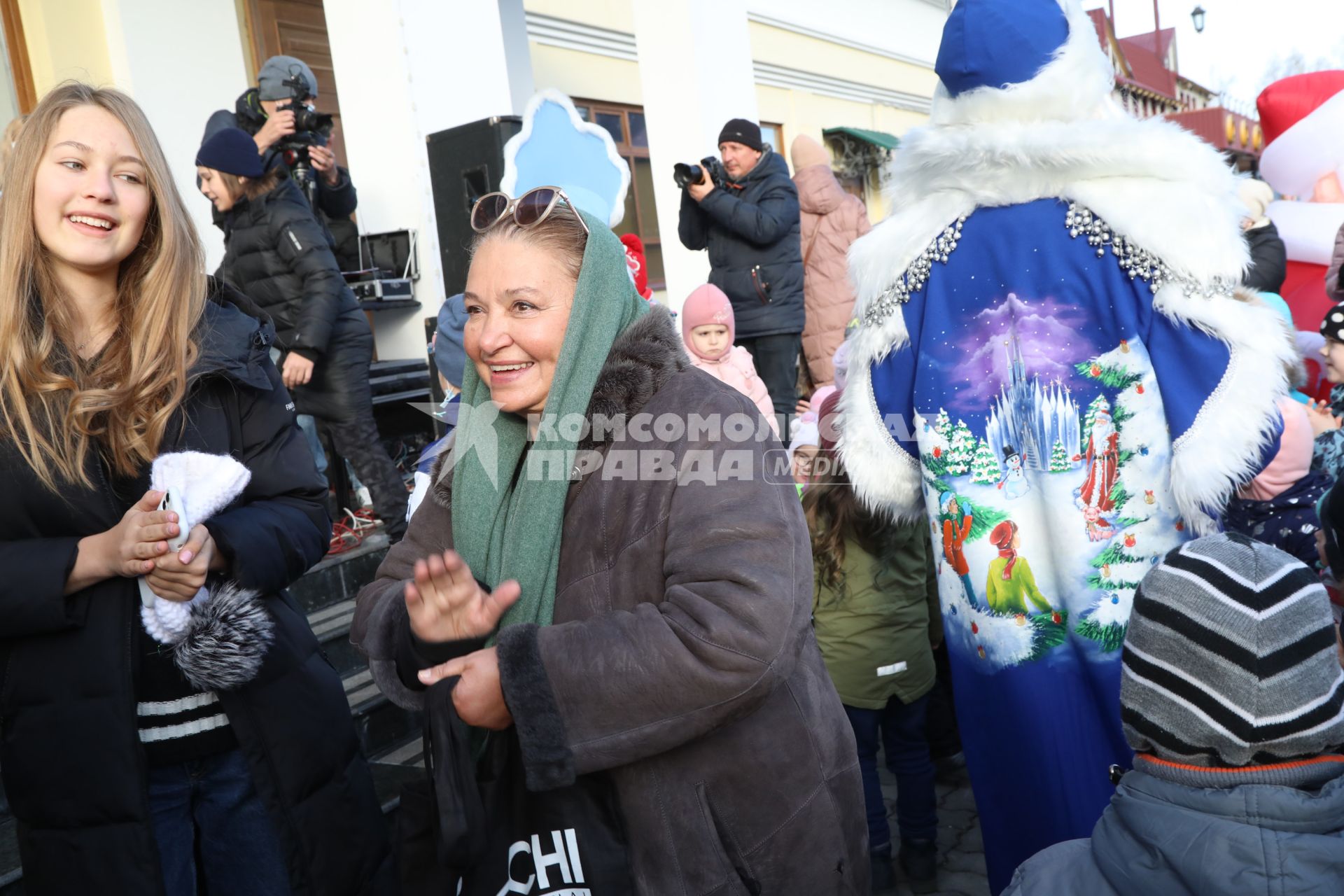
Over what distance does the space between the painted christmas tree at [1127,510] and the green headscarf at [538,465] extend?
110 cm

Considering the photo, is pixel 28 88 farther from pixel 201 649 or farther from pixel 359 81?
pixel 201 649

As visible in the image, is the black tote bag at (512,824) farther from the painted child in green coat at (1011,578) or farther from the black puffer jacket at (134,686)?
the painted child in green coat at (1011,578)

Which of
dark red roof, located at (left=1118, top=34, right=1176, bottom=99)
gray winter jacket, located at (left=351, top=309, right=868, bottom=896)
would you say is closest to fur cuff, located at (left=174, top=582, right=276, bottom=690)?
gray winter jacket, located at (left=351, top=309, right=868, bottom=896)

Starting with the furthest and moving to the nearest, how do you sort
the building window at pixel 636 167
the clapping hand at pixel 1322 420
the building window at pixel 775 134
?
the building window at pixel 775 134
the building window at pixel 636 167
the clapping hand at pixel 1322 420

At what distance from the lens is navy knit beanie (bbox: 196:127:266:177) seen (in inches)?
168

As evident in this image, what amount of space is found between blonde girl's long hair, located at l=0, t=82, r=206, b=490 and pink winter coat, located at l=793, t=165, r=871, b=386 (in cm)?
500

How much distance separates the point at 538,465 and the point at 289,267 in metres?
3.21

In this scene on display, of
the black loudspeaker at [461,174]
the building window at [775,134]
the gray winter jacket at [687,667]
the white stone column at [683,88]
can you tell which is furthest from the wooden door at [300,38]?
the building window at [775,134]

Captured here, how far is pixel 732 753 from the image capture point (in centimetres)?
157

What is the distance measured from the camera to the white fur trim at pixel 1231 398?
2.10m

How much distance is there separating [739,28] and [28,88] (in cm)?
505

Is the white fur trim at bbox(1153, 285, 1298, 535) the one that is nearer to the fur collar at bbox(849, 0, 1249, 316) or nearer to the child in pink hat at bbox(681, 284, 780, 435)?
the fur collar at bbox(849, 0, 1249, 316)

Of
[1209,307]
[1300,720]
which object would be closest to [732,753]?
[1300,720]

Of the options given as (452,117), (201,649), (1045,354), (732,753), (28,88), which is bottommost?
(732,753)
